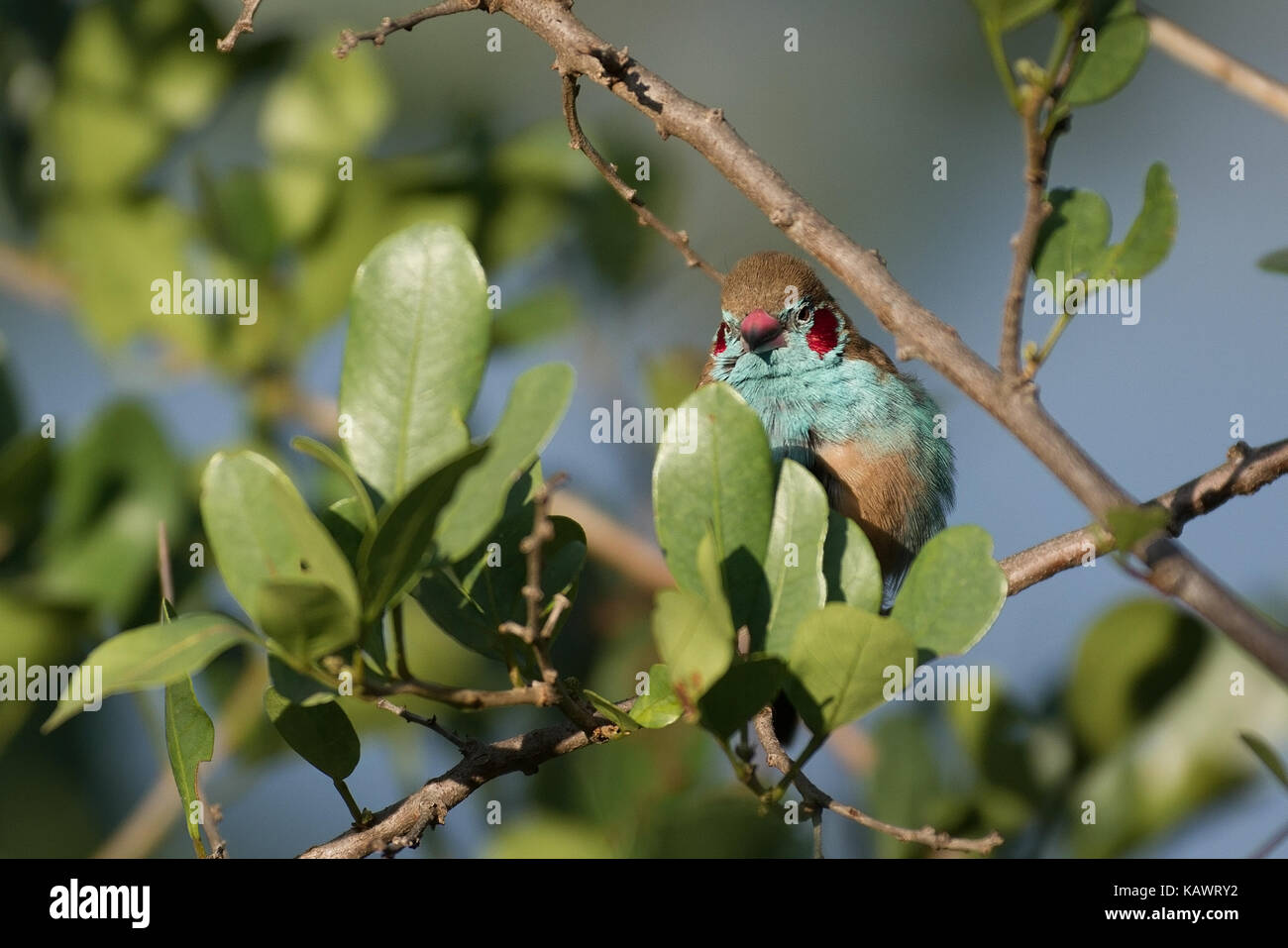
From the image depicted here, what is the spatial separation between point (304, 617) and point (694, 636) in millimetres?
393

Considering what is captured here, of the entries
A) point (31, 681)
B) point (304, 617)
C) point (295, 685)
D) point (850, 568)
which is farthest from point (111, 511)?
point (850, 568)

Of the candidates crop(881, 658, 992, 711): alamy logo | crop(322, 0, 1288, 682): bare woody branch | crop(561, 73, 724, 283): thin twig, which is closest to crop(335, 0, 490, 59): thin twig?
crop(322, 0, 1288, 682): bare woody branch

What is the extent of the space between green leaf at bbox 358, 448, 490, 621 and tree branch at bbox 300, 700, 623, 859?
459mm

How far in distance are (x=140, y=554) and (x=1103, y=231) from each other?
190 centimetres

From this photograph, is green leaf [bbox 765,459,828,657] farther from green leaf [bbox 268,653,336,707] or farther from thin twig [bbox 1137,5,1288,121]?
thin twig [bbox 1137,5,1288,121]

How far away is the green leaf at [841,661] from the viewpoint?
4.87 feet

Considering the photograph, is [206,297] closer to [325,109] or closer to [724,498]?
[325,109]

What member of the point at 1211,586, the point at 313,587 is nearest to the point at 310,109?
the point at 313,587

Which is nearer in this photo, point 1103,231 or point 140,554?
point 1103,231

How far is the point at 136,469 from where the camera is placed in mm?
2801

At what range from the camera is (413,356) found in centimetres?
153

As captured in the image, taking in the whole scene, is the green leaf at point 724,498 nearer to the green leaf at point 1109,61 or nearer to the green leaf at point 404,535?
the green leaf at point 404,535

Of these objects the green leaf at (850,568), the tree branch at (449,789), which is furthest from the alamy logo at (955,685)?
the green leaf at (850,568)

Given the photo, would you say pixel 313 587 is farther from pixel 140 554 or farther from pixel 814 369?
pixel 814 369
